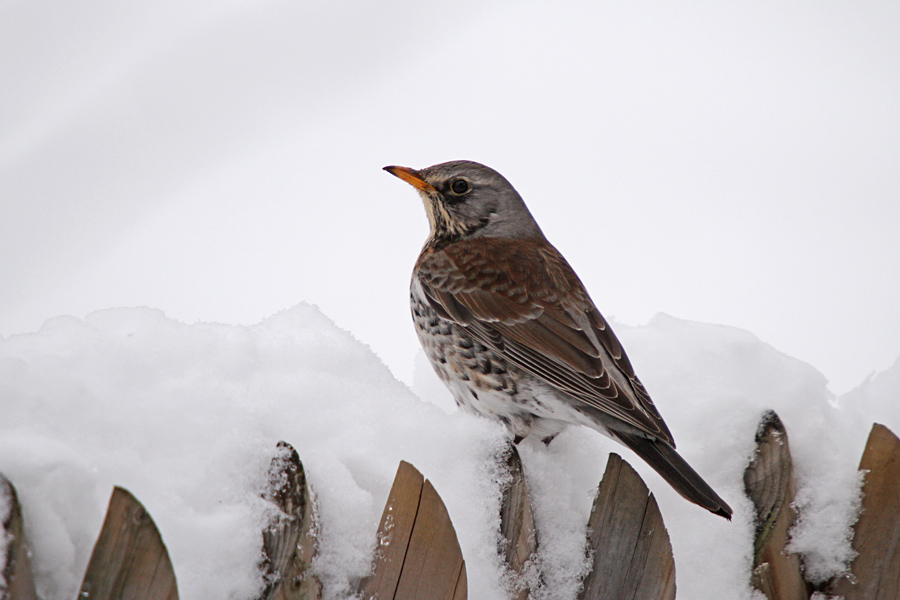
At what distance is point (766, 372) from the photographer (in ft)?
8.20

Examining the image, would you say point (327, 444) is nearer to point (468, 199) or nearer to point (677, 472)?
point (677, 472)

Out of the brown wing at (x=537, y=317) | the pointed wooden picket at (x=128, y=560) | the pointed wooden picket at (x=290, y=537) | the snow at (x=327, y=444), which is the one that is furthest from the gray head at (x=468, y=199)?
the pointed wooden picket at (x=128, y=560)

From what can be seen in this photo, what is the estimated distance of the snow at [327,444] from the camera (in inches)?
57.8

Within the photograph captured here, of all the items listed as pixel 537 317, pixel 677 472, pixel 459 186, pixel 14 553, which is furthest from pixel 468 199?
pixel 14 553

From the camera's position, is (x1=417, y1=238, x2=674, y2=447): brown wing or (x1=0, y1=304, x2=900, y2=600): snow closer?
(x1=0, y1=304, x2=900, y2=600): snow

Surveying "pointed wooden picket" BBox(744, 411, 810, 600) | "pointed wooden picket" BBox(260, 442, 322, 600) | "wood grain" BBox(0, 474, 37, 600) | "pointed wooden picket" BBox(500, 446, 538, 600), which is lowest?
"wood grain" BBox(0, 474, 37, 600)

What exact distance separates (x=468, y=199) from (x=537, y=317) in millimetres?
857

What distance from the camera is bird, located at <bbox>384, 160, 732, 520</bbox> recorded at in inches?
92.6

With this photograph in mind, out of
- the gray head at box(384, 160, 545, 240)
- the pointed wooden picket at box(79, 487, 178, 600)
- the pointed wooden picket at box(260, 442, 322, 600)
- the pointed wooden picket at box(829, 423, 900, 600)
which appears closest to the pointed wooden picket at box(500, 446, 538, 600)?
the pointed wooden picket at box(260, 442, 322, 600)

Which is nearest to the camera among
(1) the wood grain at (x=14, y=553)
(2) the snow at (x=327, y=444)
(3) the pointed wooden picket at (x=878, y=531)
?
(1) the wood grain at (x=14, y=553)

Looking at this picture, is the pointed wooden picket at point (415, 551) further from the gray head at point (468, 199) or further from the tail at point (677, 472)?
the gray head at point (468, 199)

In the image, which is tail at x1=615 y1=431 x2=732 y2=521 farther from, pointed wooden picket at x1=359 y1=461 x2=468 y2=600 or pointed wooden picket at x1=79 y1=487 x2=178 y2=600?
pointed wooden picket at x1=79 y1=487 x2=178 y2=600

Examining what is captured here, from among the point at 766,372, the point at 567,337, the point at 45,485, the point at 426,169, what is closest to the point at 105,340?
the point at 45,485

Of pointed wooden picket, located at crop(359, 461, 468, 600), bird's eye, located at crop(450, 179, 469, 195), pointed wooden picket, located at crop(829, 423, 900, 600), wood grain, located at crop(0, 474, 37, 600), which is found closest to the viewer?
wood grain, located at crop(0, 474, 37, 600)
